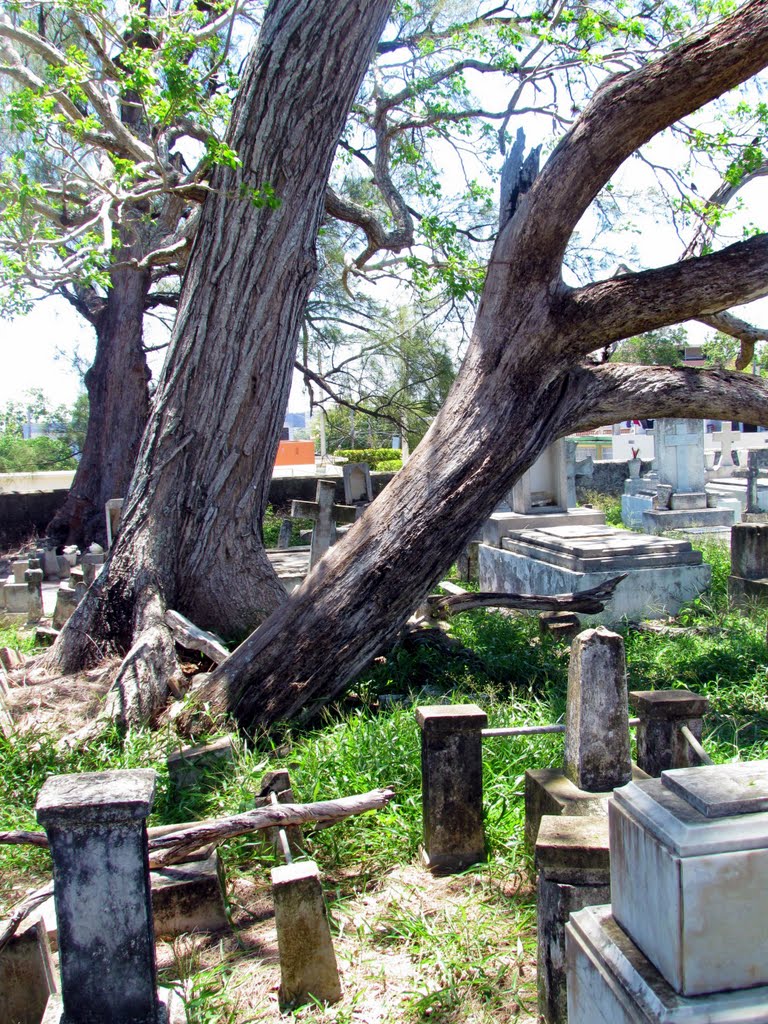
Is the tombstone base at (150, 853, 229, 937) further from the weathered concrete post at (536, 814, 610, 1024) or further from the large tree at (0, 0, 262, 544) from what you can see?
the large tree at (0, 0, 262, 544)

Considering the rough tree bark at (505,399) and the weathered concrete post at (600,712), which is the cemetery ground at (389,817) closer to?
the rough tree bark at (505,399)

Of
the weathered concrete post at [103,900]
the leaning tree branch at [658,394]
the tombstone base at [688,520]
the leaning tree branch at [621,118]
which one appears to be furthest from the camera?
the tombstone base at [688,520]

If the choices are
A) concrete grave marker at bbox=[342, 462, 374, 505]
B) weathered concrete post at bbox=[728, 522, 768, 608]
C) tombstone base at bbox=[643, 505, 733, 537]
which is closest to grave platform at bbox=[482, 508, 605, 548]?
weathered concrete post at bbox=[728, 522, 768, 608]

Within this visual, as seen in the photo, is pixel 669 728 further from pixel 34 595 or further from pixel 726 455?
pixel 726 455

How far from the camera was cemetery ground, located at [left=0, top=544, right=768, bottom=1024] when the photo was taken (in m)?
2.70

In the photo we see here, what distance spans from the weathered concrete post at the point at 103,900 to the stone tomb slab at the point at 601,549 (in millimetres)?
6158

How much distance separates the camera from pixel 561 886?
7.87 feet

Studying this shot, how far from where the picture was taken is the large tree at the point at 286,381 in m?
4.59

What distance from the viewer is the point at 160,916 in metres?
3.03

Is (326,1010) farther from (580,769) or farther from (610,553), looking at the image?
(610,553)

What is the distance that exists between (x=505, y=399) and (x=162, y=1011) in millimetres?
3530

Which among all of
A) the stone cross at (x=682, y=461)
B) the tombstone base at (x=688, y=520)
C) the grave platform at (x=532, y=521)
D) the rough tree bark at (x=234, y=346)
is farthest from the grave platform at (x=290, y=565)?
the stone cross at (x=682, y=461)

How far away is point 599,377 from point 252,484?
2.41 metres

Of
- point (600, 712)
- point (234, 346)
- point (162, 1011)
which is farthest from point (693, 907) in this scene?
point (234, 346)
